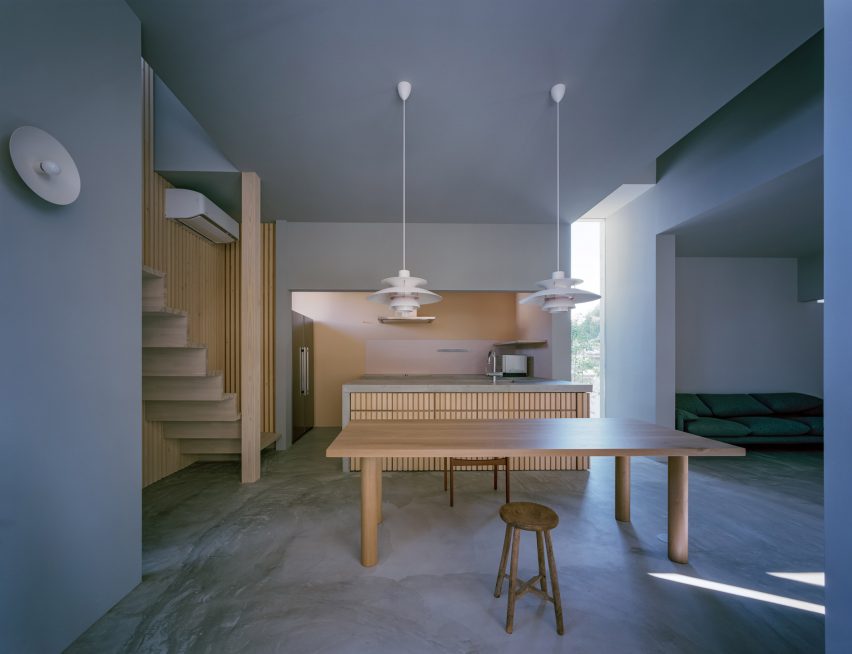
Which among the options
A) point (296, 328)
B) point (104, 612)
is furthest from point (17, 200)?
point (296, 328)

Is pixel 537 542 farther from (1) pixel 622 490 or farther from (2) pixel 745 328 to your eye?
(2) pixel 745 328

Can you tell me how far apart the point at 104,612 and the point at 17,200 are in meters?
1.97

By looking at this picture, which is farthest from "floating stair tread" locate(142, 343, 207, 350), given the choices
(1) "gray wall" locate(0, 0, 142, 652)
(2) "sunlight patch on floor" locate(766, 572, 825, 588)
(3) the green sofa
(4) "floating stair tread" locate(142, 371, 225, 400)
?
(3) the green sofa

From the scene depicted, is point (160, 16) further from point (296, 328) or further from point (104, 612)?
point (296, 328)

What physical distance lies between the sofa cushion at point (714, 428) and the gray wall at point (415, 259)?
1637mm

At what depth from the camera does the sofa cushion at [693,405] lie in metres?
5.22

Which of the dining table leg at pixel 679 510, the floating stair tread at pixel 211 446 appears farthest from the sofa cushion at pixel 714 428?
the floating stair tread at pixel 211 446

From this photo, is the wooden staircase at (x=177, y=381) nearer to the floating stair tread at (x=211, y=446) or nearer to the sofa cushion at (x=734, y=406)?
the floating stair tread at (x=211, y=446)

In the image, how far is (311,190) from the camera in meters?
4.10

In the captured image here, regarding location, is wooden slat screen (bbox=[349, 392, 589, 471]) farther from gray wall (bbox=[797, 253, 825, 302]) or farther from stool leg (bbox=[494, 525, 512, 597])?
gray wall (bbox=[797, 253, 825, 302])

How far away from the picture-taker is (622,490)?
292 centimetres

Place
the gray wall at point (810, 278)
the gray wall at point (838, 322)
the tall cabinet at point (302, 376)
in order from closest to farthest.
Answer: the gray wall at point (838, 322), the tall cabinet at point (302, 376), the gray wall at point (810, 278)

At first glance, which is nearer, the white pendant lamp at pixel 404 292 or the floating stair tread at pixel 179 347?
the white pendant lamp at pixel 404 292

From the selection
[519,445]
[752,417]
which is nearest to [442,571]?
[519,445]
